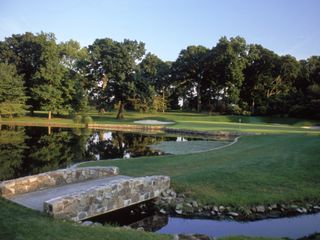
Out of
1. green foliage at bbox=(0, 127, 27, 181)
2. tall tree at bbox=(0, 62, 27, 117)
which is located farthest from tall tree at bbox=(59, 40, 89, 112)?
green foliage at bbox=(0, 127, 27, 181)

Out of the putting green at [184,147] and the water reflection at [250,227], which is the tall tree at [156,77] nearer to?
the putting green at [184,147]

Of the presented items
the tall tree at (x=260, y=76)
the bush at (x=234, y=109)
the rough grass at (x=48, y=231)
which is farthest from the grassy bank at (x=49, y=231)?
the tall tree at (x=260, y=76)

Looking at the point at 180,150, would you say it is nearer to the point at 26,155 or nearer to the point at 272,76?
the point at 26,155

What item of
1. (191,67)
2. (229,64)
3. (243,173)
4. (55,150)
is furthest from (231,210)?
(191,67)

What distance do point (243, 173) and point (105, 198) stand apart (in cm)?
614

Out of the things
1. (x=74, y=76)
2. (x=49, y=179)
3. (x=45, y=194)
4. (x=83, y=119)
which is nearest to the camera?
(x=45, y=194)

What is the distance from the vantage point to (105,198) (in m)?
9.51

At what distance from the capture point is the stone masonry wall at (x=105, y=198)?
8.12 m

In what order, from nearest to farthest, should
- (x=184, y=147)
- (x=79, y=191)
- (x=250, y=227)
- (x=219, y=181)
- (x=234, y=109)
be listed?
1. (x=79, y=191)
2. (x=250, y=227)
3. (x=219, y=181)
4. (x=184, y=147)
5. (x=234, y=109)

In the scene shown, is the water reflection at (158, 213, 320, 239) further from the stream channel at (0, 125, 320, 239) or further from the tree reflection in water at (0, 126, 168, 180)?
the tree reflection in water at (0, 126, 168, 180)

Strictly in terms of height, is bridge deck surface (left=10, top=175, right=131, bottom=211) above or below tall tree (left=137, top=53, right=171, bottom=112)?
below

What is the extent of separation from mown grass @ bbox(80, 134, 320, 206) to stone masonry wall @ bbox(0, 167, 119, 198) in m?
1.61

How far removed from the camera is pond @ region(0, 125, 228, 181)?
60.4ft

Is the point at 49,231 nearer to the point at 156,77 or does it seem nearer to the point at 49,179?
the point at 49,179
